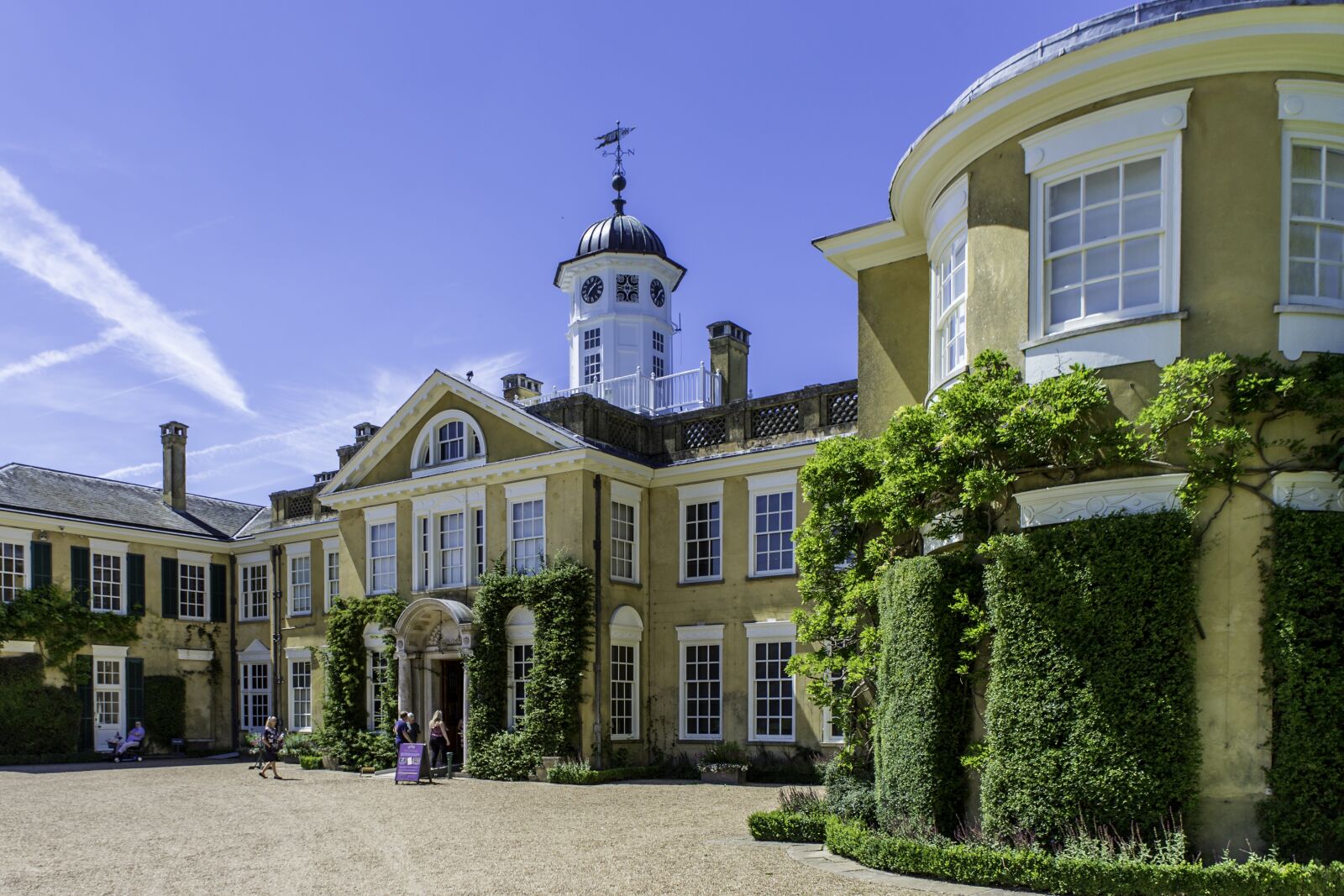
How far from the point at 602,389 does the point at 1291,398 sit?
70.4 feet

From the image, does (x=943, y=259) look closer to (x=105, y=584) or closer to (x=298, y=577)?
(x=298, y=577)

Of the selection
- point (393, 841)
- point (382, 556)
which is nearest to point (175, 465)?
point (382, 556)

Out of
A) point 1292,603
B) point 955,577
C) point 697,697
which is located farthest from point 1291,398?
point 697,697

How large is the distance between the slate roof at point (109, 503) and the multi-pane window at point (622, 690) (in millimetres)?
16293

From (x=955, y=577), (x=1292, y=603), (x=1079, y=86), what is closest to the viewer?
(x=1292, y=603)

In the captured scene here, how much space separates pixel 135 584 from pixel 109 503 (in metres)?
2.81

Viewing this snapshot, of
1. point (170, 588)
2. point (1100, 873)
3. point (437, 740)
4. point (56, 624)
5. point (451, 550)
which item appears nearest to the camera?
point (1100, 873)

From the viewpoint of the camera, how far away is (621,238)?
3139cm

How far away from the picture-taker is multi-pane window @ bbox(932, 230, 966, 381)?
40.9ft

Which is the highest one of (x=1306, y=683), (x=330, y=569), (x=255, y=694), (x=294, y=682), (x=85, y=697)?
(x=1306, y=683)

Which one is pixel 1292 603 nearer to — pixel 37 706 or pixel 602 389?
pixel 602 389

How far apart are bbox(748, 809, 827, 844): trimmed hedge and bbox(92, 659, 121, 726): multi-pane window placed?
23.0 m

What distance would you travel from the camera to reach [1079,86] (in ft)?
35.3

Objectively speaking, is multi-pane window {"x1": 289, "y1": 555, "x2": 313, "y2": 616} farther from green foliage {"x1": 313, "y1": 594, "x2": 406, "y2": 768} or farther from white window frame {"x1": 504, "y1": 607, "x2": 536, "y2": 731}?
white window frame {"x1": 504, "y1": 607, "x2": 536, "y2": 731}
